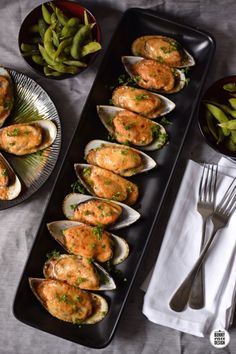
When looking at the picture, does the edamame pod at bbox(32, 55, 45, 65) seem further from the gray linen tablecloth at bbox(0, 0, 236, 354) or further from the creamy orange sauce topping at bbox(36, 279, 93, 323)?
the creamy orange sauce topping at bbox(36, 279, 93, 323)

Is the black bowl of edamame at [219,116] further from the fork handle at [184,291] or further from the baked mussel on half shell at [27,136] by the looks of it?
the baked mussel on half shell at [27,136]

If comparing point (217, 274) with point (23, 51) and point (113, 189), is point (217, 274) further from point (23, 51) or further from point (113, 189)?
point (23, 51)

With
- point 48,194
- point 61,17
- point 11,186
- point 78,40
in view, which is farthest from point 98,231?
point 61,17

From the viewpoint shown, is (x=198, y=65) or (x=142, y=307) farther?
(x=198, y=65)

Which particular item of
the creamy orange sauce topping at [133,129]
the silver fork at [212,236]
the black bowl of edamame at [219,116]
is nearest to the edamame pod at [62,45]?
the creamy orange sauce topping at [133,129]

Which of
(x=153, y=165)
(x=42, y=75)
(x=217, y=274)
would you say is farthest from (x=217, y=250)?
(x=42, y=75)


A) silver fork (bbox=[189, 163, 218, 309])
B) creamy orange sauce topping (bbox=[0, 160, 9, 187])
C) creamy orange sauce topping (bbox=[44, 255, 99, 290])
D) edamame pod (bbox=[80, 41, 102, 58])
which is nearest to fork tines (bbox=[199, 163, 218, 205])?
silver fork (bbox=[189, 163, 218, 309])

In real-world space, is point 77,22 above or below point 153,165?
above
